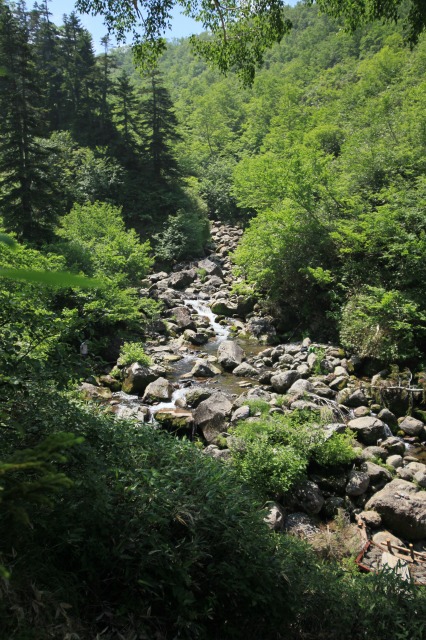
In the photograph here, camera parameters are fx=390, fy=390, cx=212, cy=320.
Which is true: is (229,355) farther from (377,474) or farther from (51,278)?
(51,278)

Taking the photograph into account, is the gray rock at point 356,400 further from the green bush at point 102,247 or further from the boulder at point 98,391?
the green bush at point 102,247

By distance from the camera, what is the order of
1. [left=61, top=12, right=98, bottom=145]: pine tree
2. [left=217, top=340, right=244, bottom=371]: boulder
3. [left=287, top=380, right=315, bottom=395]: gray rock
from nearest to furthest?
[left=287, top=380, right=315, bottom=395]: gray rock < [left=217, top=340, right=244, bottom=371]: boulder < [left=61, top=12, right=98, bottom=145]: pine tree

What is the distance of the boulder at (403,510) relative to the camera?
606 centimetres

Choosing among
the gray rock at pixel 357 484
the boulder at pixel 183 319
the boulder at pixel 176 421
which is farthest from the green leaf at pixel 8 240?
the boulder at pixel 183 319

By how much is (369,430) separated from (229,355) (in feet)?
17.0

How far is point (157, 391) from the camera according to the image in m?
10.1

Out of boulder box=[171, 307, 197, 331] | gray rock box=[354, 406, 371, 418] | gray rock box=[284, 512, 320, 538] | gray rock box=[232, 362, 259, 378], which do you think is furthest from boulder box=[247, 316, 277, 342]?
gray rock box=[284, 512, 320, 538]

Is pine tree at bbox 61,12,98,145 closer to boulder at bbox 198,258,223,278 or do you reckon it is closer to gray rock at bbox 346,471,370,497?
boulder at bbox 198,258,223,278

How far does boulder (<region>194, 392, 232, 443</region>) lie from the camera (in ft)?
26.6

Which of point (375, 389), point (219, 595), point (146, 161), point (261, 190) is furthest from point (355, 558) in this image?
point (146, 161)

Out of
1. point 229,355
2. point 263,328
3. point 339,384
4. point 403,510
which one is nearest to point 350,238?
point 263,328

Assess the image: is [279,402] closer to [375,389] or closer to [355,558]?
[375,389]

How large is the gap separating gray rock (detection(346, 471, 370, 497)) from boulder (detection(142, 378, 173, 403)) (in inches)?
192

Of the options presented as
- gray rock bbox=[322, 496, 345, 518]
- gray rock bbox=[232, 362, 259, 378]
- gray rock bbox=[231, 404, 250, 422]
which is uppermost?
gray rock bbox=[231, 404, 250, 422]
